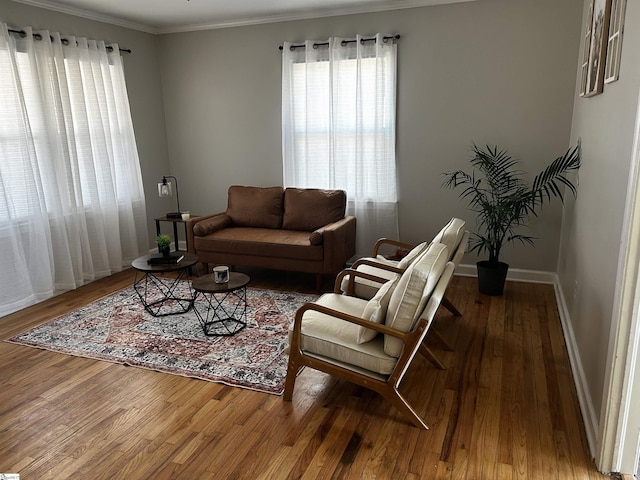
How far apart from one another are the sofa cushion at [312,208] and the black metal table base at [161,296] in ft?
4.11

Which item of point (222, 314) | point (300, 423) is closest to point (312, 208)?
point (222, 314)

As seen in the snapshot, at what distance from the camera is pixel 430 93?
4.67 metres

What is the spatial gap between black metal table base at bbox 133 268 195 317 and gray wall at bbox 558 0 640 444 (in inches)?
115

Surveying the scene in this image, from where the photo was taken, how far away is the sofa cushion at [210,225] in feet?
15.7

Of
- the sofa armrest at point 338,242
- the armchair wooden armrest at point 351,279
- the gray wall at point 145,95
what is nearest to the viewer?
the armchair wooden armrest at point 351,279

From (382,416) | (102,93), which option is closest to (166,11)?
(102,93)

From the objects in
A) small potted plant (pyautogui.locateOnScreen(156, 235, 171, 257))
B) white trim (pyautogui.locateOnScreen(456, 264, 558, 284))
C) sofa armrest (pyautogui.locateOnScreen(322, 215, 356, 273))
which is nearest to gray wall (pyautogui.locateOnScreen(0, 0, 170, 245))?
small potted plant (pyautogui.locateOnScreen(156, 235, 171, 257))

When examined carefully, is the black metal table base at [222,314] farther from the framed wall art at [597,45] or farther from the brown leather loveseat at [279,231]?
the framed wall art at [597,45]

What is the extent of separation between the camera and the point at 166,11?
4.75 meters

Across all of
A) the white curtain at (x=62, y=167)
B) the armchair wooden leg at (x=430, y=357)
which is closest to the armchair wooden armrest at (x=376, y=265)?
the armchair wooden leg at (x=430, y=357)

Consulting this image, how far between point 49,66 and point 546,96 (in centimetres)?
456

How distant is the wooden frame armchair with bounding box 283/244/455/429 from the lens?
2.28 m

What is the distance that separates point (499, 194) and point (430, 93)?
1.21 metres

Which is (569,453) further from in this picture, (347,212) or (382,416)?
(347,212)
